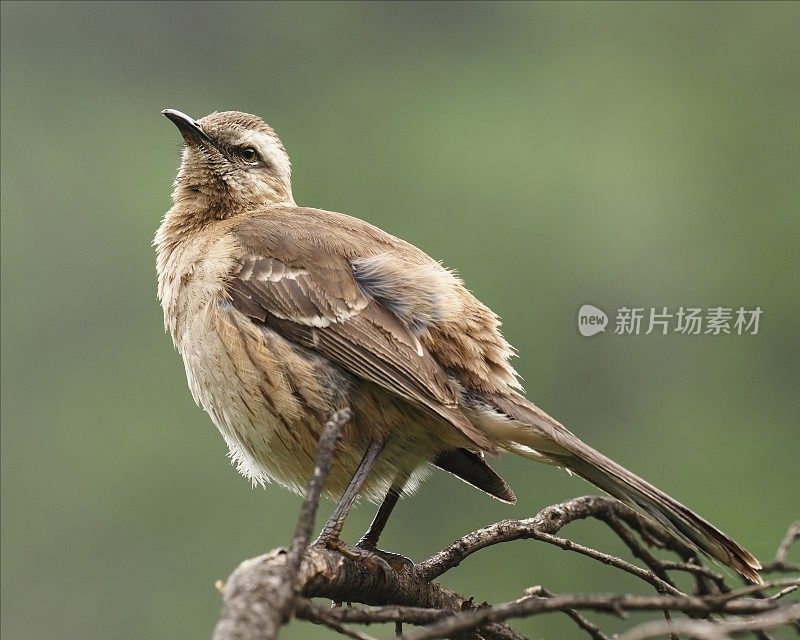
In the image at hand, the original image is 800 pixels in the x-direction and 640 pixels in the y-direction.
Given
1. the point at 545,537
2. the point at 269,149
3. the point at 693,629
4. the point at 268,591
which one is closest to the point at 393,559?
the point at 545,537

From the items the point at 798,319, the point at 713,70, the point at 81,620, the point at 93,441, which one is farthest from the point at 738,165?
the point at 81,620

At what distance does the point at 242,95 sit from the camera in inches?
930

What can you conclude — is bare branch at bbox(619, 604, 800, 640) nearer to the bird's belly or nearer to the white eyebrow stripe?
the bird's belly

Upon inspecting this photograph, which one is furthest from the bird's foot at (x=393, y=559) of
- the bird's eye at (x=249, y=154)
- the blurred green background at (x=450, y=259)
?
the blurred green background at (x=450, y=259)

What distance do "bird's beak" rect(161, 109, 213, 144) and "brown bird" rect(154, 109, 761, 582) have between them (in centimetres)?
74

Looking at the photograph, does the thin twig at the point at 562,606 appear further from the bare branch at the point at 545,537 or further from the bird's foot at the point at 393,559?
the bird's foot at the point at 393,559

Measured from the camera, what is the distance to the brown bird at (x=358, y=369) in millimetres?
4078

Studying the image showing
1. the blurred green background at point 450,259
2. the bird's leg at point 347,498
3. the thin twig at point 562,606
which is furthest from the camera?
the blurred green background at point 450,259

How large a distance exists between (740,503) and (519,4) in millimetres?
20488

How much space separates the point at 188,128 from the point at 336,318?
4.86 ft

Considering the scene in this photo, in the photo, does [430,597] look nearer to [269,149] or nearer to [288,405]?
[288,405]

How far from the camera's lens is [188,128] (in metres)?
5.32

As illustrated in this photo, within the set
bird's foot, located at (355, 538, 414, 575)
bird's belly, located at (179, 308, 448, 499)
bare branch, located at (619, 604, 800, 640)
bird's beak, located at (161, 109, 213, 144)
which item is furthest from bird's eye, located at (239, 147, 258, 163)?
bare branch, located at (619, 604, 800, 640)

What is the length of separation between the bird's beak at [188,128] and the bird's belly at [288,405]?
3.72ft
